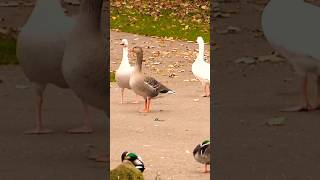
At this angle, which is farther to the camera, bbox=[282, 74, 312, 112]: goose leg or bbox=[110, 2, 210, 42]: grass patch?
bbox=[110, 2, 210, 42]: grass patch

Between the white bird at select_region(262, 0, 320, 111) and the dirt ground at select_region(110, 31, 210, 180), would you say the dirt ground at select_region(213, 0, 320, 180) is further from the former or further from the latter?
the white bird at select_region(262, 0, 320, 111)

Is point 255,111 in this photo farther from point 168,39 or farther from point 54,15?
point 168,39

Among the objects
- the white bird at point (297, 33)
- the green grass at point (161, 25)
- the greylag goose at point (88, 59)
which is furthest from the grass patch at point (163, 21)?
the greylag goose at point (88, 59)

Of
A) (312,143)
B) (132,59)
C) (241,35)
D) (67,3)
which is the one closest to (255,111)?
(312,143)

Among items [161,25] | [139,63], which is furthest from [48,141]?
[161,25]

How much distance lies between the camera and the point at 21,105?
12766mm

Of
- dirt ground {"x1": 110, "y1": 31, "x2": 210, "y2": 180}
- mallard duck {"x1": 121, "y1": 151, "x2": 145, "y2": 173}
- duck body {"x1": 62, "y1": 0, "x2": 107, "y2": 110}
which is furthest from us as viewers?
dirt ground {"x1": 110, "y1": 31, "x2": 210, "y2": 180}

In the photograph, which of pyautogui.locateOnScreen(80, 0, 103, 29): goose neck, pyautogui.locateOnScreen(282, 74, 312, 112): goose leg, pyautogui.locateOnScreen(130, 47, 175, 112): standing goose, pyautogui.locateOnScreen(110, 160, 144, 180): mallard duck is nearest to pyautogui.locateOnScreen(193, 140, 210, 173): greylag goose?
pyautogui.locateOnScreen(110, 160, 144, 180): mallard duck

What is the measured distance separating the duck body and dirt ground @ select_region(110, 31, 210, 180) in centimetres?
223

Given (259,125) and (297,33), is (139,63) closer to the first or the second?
(297,33)

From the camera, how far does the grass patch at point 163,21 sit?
2484 cm

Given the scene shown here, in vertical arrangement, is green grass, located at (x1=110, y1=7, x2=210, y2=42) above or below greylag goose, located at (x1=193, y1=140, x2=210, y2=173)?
below

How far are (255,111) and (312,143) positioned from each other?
2.45 meters

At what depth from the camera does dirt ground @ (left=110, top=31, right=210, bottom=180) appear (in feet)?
29.4
